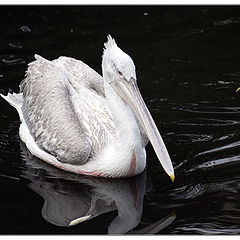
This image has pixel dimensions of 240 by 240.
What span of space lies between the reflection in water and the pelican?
10cm

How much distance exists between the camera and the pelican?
201 inches

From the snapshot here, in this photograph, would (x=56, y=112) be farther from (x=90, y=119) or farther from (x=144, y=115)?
(x=144, y=115)

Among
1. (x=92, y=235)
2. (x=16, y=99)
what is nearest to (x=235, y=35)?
(x=16, y=99)

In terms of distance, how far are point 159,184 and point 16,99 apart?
2.06 metres

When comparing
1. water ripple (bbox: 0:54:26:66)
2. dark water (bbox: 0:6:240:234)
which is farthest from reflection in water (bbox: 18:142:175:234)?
water ripple (bbox: 0:54:26:66)

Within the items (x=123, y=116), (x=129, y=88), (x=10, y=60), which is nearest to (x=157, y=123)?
(x=123, y=116)

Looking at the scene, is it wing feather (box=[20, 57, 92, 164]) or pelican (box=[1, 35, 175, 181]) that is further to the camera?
wing feather (box=[20, 57, 92, 164])

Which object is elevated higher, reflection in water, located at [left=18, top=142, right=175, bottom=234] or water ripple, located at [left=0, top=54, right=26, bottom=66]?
water ripple, located at [left=0, top=54, right=26, bottom=66]

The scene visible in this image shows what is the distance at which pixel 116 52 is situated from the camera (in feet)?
16.7

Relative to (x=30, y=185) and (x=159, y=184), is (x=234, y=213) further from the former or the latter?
(x=30, y=185)

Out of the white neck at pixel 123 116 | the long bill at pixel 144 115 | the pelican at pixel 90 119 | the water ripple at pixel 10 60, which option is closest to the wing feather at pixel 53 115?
the pelican at pixel 90 119

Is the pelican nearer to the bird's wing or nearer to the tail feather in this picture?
the bird's wing

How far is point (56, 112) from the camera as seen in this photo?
569 cm

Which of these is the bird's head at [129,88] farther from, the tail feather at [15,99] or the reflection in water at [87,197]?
the tail feather at [15,99]
